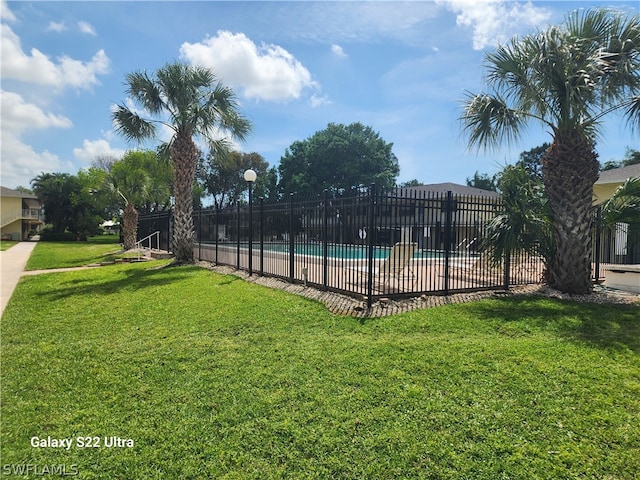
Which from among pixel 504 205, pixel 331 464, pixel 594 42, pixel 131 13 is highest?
pixel 131 13

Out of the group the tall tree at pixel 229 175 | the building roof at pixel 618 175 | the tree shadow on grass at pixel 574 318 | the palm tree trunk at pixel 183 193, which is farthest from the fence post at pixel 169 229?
the tall tree at pixel 229 175

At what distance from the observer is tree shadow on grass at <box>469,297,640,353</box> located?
498 cm

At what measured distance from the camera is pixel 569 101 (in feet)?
23.7

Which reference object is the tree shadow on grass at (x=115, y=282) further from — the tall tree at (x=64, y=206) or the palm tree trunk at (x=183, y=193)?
the tall tree at (x=64, y=206)

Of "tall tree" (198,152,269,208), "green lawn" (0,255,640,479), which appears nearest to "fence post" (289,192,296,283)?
"green lawn" (0,255,640,479)

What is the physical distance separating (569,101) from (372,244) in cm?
493

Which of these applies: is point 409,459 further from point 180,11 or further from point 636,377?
point 180,11

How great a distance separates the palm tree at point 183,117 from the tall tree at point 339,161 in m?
24.9

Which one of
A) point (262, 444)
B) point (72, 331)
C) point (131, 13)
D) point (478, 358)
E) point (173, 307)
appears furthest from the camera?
Result: point (131, 13)

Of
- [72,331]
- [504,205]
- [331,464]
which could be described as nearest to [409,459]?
[331,464]

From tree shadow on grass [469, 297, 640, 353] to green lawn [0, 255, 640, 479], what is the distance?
0.04 metres

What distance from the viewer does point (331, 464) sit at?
8.59 ft

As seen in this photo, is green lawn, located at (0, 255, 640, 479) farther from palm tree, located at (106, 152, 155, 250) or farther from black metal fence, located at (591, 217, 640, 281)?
palm tree, located at (106, 152, 155, 250)

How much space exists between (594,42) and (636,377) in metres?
7.20
